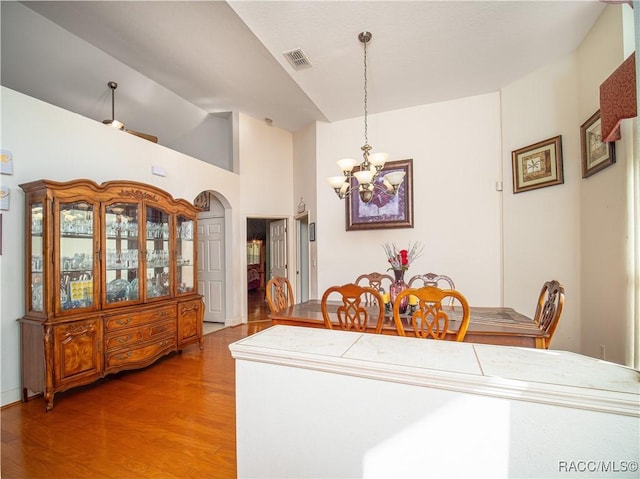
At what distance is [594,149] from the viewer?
2.59 meters

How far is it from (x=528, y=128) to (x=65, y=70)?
5.69m

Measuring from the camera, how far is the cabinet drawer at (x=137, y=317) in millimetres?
2717

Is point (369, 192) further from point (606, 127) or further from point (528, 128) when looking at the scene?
point (528, 128)

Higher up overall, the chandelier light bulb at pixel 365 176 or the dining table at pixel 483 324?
the chandelier light bulb at pixel 365 176

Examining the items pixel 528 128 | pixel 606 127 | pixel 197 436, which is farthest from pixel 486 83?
pixel 197 436

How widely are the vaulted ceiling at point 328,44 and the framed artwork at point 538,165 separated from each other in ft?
2.94

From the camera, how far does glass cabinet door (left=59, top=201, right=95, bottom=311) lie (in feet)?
8.21

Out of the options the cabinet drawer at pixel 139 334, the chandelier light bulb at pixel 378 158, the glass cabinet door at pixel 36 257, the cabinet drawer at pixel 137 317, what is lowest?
the cabinet drawer at pixel 139 334

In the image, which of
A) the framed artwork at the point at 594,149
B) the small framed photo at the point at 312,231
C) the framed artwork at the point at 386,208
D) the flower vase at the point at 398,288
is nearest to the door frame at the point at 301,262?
the small framed photo at the point at 312,231

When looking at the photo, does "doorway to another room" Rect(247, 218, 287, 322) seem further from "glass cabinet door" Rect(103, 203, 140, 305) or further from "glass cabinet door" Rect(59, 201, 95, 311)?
"glass cabinet door" Rect(59, 201, 95, 311)

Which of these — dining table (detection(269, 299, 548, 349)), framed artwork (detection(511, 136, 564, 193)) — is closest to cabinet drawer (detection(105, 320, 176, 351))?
dining table (detection(269, 299, 548, 349))

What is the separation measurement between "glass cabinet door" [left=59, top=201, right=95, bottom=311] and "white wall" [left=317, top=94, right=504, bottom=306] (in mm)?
3053

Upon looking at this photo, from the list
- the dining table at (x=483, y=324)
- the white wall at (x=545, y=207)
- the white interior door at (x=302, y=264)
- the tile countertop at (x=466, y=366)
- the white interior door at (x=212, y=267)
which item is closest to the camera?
the tile countertop at (x=466, y=366)

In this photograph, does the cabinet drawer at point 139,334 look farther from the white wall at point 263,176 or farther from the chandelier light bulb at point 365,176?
the chandelier light bulb at point 365,176
